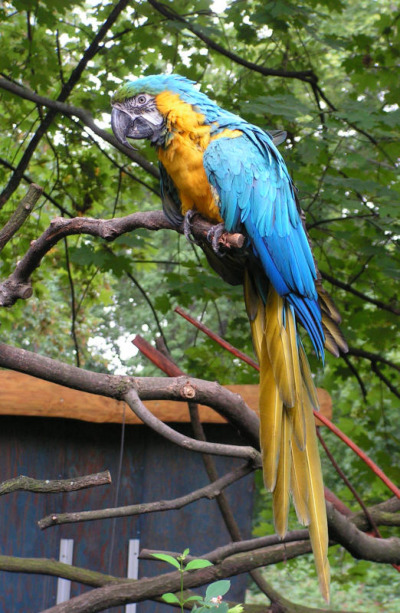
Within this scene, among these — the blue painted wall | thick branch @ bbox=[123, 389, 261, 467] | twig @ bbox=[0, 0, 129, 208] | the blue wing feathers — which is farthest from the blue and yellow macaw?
twig @ bbox=[0, 0, 129, 208]

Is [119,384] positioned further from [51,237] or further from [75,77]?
[75,77]

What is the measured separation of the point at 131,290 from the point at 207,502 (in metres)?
8.28

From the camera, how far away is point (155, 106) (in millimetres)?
1662

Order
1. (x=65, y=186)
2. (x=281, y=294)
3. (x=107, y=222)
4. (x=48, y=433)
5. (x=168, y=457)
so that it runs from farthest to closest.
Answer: (x=65, y=186)
(x=168, y=457)
(x=48, y=433)
(x=281, y=294)
(x=107, y=222)

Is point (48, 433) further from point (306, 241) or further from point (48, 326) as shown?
point (48, 326)

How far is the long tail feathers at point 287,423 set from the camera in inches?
52.8

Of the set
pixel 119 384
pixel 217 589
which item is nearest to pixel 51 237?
pixel 119 384

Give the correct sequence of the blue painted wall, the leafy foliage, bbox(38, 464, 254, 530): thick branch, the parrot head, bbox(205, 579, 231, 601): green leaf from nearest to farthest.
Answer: bbox(205, 579, 231, 601): green leaf, bbox(38, 464, 254, 530): thick branch, the parrot head, the blue painted wall, the leafy foliage

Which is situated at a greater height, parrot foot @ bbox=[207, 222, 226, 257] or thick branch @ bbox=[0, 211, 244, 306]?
parrot foot @ bbox=[207, 222, 226, 257]

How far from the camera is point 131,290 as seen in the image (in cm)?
1062

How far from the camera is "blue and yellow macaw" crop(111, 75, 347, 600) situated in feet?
4.95

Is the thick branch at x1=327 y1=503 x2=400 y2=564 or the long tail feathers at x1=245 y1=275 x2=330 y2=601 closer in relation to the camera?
the long tail feathers at x1=245 y1=275 x2=330 y2=601

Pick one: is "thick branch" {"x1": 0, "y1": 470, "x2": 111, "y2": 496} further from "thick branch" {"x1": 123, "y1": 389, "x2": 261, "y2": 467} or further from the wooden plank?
the wooden plank

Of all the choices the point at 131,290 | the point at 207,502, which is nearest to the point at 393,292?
the point at 207,502
